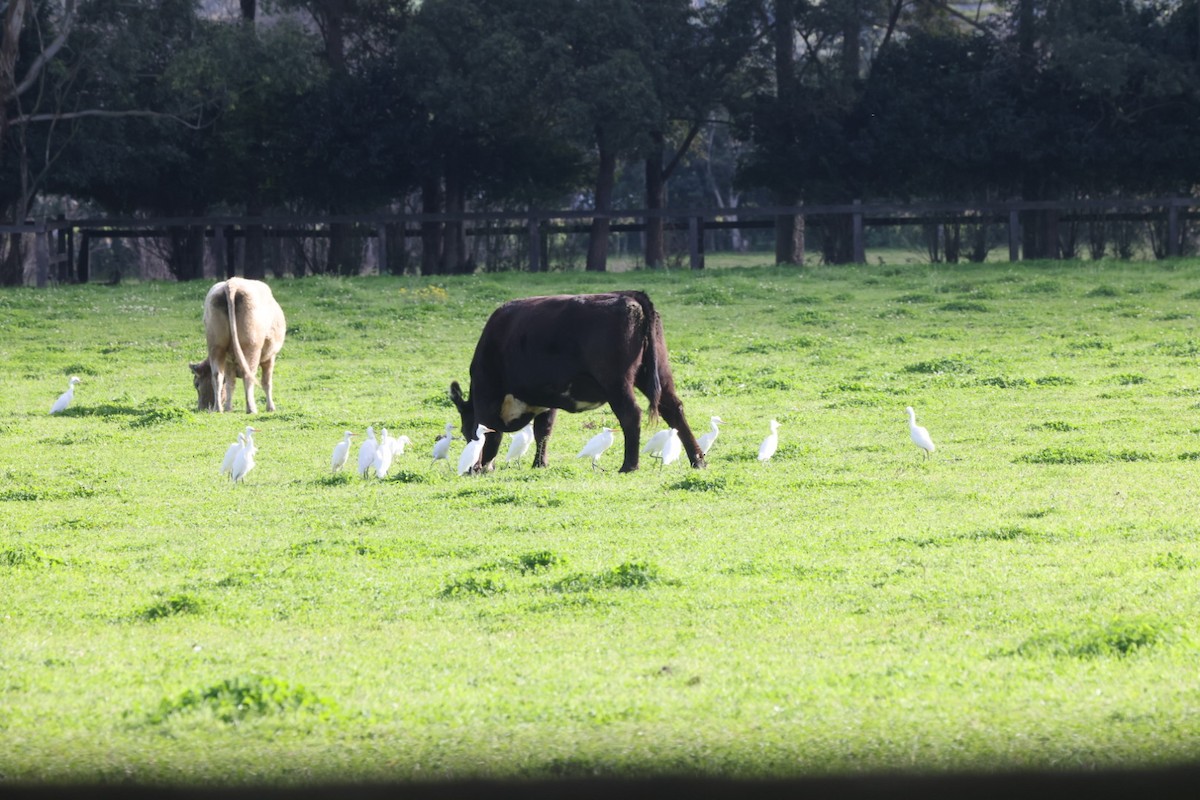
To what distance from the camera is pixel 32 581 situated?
9.49 meters

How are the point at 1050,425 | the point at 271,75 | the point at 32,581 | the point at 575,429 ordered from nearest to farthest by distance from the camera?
the point at 32,581
the point at 1050,425
the point at 575,429
the point at 271,75

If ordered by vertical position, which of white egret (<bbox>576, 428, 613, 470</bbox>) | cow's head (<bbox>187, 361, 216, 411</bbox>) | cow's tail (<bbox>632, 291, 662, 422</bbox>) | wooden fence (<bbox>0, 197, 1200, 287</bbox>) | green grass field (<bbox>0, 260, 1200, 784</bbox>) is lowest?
green grass field (<bbox>0, 260, 1200, 784</bbox>)

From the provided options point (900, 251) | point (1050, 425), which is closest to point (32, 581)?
point (1050, 425)

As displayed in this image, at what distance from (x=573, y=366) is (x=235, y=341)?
6.27m

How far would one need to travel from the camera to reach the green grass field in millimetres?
4738

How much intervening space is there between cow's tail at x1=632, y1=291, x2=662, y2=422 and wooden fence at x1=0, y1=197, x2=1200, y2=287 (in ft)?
68.5

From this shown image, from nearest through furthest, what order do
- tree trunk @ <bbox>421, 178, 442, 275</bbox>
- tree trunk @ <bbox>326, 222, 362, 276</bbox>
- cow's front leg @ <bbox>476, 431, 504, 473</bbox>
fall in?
cow's front leg @ <bbox>476, 431, 504, 473</bbox> < tree trunk @ <bbox>421, 178, 442, 275</bbox> < tree trunk @ <bbox>326, 222, 362, 276</bbox>

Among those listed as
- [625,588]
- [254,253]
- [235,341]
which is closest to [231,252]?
[254,253]

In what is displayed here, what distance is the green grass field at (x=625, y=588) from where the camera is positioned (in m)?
4.74

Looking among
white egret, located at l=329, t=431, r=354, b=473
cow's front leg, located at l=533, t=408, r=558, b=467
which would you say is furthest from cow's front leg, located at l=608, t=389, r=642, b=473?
white egret, located at l=329, t=431, r=354, b=473

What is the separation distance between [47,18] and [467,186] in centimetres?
1141

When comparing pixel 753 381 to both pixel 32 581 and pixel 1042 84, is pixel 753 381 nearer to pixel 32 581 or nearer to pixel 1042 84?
pixel 32 581

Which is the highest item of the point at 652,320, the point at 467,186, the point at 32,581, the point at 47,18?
the point at 47,18

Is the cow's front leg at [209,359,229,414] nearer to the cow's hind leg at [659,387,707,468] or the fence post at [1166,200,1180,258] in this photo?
the cow's hind leg at [659,387,707,468]
